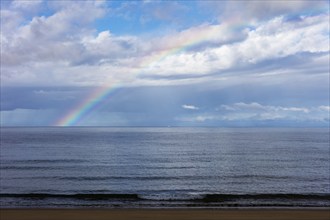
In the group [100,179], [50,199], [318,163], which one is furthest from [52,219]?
[318,163]

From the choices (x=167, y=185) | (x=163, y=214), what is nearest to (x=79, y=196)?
(x=167, y=185)

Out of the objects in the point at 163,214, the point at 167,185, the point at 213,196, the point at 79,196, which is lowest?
the point at 167,185

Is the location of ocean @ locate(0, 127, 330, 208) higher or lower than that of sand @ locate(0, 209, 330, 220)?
lower

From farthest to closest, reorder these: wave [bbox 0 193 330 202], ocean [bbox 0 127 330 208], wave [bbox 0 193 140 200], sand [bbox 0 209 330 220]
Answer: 1. wave [bbox 0 193 140 200]
2. wave [bbox 0 193 330 202]
3. ocean [bbox 0 127 330 208]
4. sand [bbox 0 209 330 220]

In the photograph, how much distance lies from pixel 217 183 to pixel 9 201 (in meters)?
17.1

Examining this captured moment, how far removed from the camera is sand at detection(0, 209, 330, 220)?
1547 centimetres

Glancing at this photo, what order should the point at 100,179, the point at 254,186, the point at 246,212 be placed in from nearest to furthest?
the point at 246,212, the point at 254,186, the point at 100,179

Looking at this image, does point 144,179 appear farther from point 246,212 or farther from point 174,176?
point 246,212

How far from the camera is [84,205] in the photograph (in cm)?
2117

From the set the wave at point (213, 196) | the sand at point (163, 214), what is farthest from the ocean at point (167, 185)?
the sand at point (163, 214)

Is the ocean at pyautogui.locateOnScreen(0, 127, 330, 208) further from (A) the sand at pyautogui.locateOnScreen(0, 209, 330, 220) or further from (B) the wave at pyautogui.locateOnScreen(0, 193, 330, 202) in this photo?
(A) the sand at pyautogui.locateOnScreen(0, 209, 330, 220)

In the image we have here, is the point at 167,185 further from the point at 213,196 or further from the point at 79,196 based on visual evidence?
the point at 79,196

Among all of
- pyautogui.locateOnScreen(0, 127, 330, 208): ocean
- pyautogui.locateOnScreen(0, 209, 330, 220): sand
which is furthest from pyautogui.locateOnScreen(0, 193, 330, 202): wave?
pyautogui.locateOnScreen(0, 209, 330, 220): sand

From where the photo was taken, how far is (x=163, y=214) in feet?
53.3
